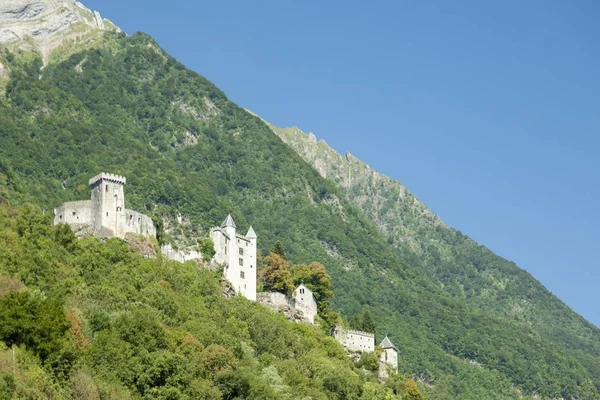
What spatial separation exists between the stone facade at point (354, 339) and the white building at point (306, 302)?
94.0 inches

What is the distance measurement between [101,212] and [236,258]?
12720 millimetres

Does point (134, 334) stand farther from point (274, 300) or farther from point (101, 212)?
point (274, 300)

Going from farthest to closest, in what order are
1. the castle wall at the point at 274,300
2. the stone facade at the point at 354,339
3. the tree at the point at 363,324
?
1. the tree at the point at 363,324
2. the stone facade at the point at 354,339
3. the castle wall at the point at 274,300

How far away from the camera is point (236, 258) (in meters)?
95.9

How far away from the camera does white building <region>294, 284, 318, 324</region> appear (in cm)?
10150

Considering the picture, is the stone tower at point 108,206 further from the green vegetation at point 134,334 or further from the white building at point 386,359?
the white building at point 386,359

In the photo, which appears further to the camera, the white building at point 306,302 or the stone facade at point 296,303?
the white building at point 306,302

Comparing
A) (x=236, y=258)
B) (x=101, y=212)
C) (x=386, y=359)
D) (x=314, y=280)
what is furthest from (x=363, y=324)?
(x=101, y=212)

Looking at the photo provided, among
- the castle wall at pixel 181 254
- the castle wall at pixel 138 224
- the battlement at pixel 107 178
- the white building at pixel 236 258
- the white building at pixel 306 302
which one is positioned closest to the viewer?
the battlement at pixel 107 178

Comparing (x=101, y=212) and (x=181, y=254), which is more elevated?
(x=101, y=212)

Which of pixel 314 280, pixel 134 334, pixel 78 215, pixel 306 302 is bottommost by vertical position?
pixel 134 334

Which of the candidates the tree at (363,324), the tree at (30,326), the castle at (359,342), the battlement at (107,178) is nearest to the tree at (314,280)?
the castle at (359,342)

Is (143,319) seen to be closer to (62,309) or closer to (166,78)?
(62,309)

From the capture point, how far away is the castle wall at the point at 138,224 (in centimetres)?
8919
